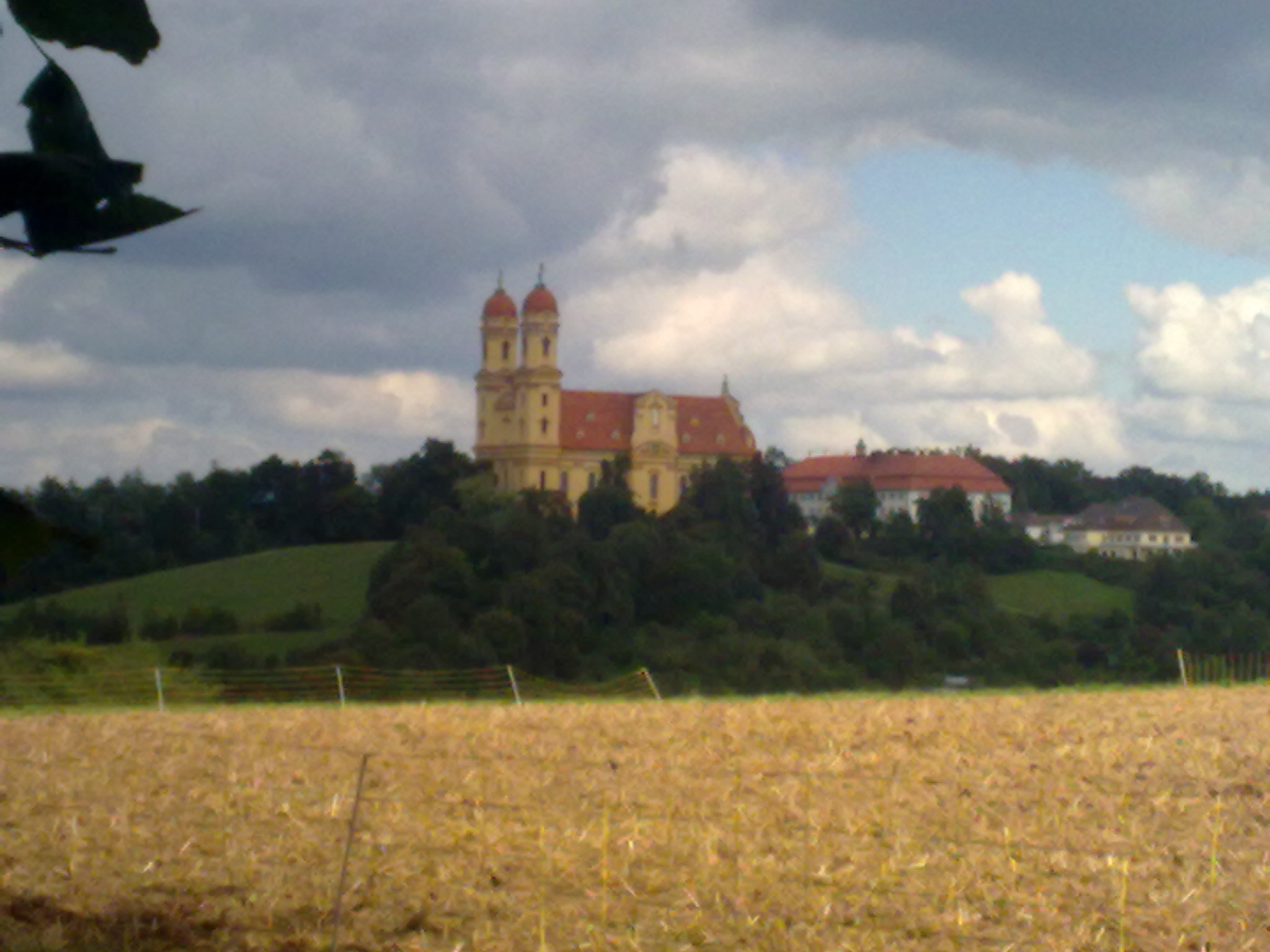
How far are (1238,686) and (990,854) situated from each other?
577 inches

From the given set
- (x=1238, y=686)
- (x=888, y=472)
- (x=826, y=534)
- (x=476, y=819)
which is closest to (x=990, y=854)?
(x=476, y=819)

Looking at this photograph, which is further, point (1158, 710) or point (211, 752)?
point (1158, 710)

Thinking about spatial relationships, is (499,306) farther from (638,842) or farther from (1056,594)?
(638,842)

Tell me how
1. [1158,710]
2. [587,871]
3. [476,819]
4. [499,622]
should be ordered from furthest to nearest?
[499,622]
[1158,710]
[476,819]
[587,871]

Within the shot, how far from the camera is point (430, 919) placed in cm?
686

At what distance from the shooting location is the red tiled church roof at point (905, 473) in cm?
11062

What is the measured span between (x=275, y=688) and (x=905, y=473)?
3240 inches

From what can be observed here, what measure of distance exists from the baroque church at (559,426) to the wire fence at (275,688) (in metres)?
50.6

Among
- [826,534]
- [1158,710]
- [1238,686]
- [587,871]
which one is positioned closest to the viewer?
[587,871]

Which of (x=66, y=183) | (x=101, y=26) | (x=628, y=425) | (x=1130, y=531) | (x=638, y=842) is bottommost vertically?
(x=638, y=842)

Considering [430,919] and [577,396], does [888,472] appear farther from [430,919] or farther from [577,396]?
[430,919]

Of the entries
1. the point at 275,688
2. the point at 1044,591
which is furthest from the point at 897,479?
the point at 275,688

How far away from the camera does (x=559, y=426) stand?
103 m

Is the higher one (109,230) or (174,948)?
(109,230)
